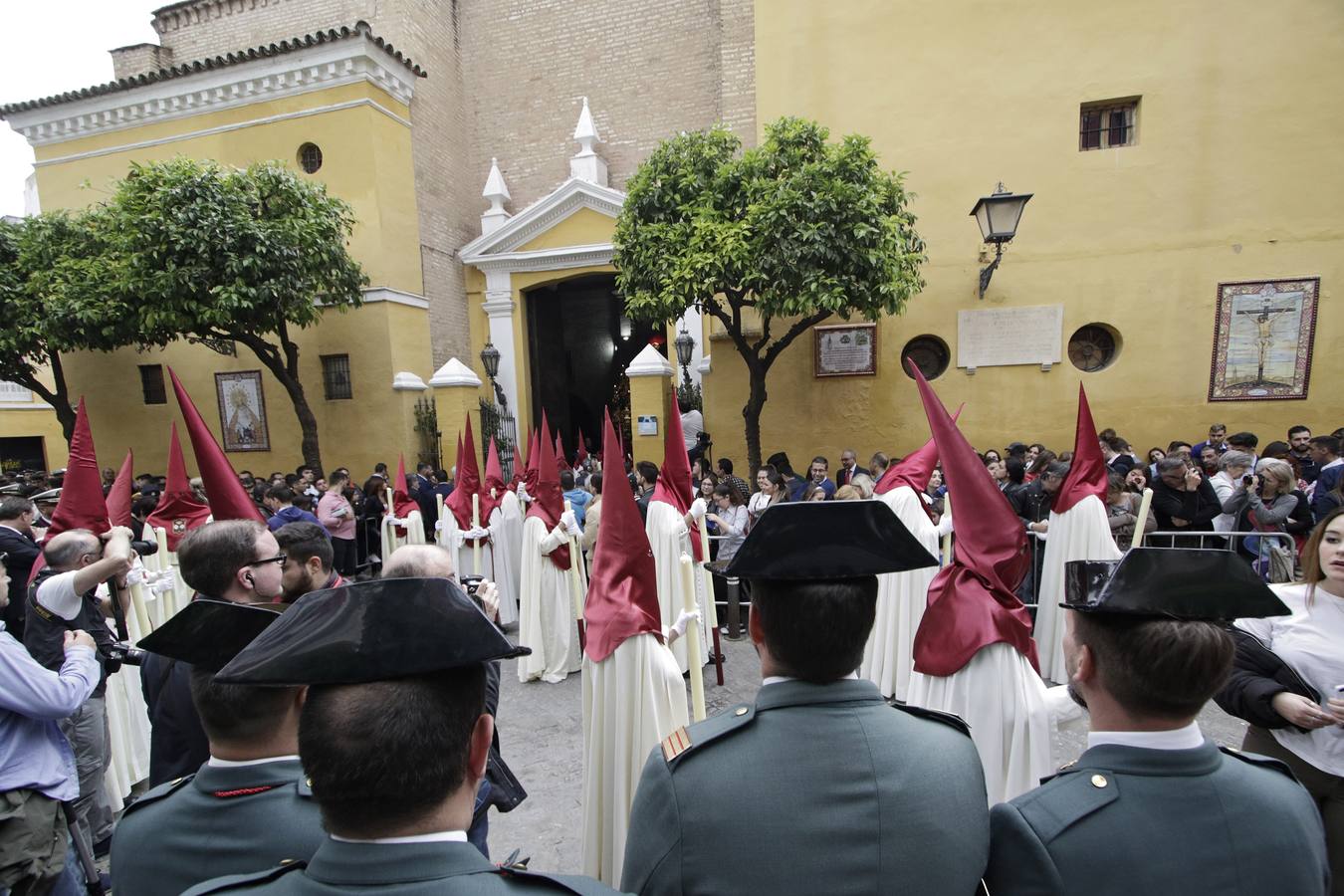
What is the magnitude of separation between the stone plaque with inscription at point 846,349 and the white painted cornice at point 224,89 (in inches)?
424

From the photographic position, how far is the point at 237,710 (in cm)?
150

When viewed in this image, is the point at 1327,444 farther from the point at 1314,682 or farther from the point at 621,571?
the point at 621,571

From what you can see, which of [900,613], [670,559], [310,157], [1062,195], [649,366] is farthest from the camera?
[310,157]

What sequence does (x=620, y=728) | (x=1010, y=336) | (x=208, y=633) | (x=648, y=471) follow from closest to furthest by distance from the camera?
(x=208, y=633) → (x=620, y=728) → (x=648, y=471) → (x=1010, y=336)

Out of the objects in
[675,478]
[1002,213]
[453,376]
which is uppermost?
[1002,213]

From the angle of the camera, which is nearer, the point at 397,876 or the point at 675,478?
the point at 397,876

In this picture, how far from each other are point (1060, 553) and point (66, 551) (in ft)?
22.5

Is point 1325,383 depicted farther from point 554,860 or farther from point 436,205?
point 436,205

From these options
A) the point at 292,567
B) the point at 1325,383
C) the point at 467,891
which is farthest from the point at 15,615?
the point at 1325,383

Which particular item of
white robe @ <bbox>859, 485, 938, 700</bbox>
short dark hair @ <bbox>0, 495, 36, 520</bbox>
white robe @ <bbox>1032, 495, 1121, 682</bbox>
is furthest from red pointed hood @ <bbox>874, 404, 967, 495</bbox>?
short dark hair @ <bbox>0, 495, 36, 520</bbox>

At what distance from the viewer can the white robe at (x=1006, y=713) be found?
9.03ft

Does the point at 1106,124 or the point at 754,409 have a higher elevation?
the point at 1106,124

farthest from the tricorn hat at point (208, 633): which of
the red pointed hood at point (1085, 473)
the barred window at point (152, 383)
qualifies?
the barred window at point (152, 383)

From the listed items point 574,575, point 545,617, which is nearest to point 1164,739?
point 574,575
